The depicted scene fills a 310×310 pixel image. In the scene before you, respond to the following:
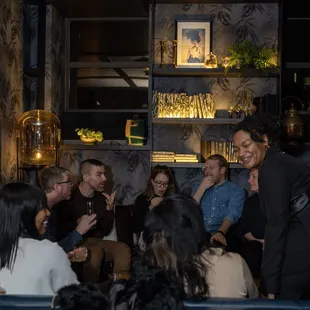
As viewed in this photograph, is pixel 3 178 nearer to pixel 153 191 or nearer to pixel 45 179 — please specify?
pixel 45 179

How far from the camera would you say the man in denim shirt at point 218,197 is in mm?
5023

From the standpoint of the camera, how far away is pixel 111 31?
Result: 6.29m

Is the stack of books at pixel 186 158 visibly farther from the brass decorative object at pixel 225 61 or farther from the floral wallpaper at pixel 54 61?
the floral wallpaper at pixel 54 61

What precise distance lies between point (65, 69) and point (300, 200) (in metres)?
4.14

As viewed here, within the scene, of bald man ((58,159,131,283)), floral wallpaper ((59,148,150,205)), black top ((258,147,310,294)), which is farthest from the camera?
floral wallpaper ((59,148,150,205))

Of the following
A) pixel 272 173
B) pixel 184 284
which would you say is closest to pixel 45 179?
pixel 272 173

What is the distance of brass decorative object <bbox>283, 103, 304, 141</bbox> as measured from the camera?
218 inches

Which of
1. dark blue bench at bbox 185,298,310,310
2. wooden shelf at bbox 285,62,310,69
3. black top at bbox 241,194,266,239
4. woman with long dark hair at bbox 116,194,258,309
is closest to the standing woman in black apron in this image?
Answer: woman with long dark hair at bbox 116,194,258,309

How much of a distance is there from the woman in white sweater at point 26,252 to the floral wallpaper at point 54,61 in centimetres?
355

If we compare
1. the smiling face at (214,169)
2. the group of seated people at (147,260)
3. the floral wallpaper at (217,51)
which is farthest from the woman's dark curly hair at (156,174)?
the group of seated people at (147,260)

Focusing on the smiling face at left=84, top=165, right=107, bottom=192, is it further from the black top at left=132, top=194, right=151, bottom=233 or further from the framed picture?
the framed picture

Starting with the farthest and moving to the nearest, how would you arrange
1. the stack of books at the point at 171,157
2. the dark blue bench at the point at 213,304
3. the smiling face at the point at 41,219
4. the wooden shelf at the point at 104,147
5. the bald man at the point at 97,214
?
Answer: 1. the wooden shelf at the point at 104,147
2. the stack of books at the point at 171,157
3. the bald man at the point at 97,214
4. the smiling face at the point at 41,219
5. the dark blue bench at the point at 213,304

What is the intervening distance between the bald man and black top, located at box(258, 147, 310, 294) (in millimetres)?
2209

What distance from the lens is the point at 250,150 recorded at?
8.80ft
